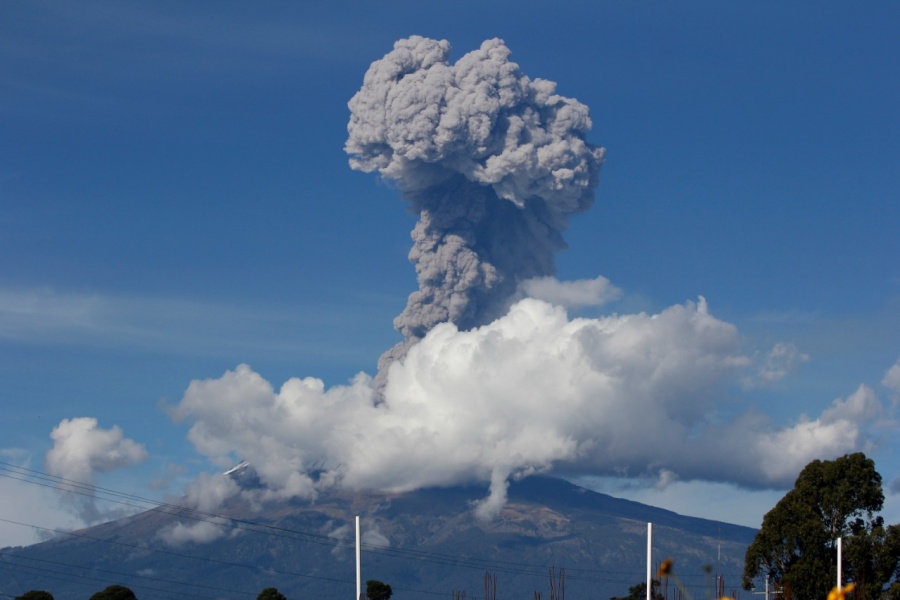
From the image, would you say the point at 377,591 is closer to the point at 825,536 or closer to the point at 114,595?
the point at 114,595

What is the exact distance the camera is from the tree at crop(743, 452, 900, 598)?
198 feet

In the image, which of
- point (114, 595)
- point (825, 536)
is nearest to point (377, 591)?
point (114, 595)

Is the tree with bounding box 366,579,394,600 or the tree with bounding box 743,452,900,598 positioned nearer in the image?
the tree with bounding box 743,452,900,598

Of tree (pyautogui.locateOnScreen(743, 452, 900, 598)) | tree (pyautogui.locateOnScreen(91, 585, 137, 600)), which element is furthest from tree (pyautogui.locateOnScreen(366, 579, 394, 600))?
tree (pyautogui.locateOnScreen(743, 452, 900, 598))

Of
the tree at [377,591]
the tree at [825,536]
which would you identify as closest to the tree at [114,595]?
the tree at [377,591]

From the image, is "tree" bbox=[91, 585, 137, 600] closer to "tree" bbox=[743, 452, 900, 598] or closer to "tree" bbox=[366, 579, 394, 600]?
"tree" bbox=[366, 579, 394, 600]

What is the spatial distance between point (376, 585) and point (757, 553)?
Answer: 68.9 ft

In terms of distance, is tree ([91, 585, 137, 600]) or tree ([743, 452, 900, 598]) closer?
tree ([743, 452, 900, 598])

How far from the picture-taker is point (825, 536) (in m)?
61.4

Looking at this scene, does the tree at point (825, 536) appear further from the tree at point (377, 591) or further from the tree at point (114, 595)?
the tree at point (114, 595)

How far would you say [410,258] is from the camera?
645ft

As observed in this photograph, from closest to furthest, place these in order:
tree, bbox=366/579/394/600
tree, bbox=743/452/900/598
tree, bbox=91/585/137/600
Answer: tree, bbox=743/452/900/598 < tree, bbox=91/585/137/600 < tree, bbox=366/579/394/600

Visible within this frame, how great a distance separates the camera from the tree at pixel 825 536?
2372 inches

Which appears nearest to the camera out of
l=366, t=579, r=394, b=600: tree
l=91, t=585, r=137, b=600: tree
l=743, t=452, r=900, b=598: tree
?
l=743, t=452, r=900, b=598: tree
